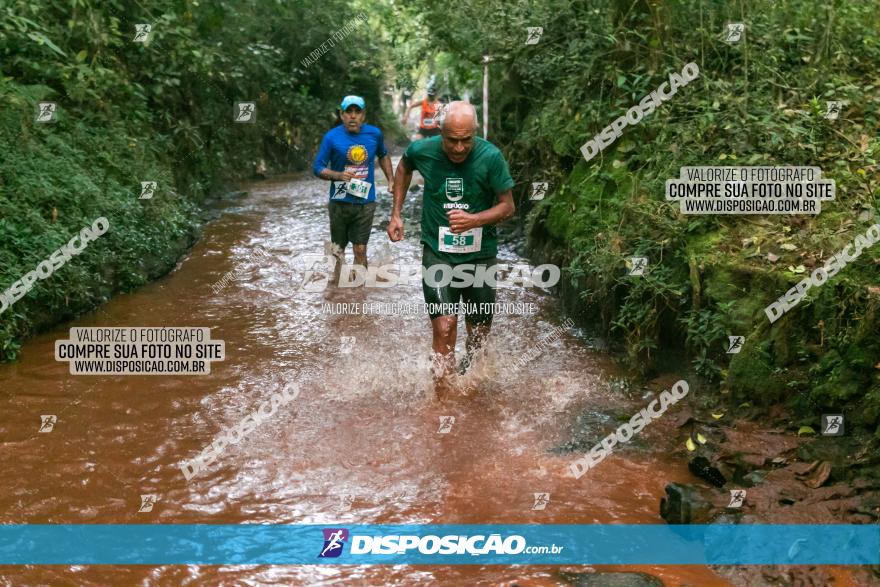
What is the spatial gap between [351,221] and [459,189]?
136 inches

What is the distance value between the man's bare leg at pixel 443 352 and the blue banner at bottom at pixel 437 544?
1.74 m

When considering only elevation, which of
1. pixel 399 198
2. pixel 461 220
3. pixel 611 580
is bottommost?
pixel 611 580

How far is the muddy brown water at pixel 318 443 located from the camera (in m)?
4.48

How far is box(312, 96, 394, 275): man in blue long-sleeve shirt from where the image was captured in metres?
8.61

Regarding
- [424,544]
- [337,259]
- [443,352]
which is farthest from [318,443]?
[337,259]

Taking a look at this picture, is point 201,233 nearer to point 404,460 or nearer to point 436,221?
point 436,221

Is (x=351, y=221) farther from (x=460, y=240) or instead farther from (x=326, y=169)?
(x=460, y=240)

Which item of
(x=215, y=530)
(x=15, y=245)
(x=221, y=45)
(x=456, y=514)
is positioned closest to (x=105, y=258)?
(x=15, y=245)

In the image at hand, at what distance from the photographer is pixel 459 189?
577cm

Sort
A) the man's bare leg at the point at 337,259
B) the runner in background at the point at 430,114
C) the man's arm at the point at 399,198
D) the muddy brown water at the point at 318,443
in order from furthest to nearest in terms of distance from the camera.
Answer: the runner in background at the point at 430,114 < the man's bare leg at the point at 337,259 < the man's arm at the point at 399,198 < the muddy brown water at the point at 318,443

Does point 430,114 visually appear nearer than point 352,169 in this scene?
No

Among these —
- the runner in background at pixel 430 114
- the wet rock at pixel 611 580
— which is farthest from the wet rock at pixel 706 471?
the runner in background at pixel 430 114

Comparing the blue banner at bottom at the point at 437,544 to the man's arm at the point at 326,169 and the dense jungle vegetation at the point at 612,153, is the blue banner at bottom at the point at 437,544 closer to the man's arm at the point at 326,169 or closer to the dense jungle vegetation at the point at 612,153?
the dense jungle vegetation at the point at 612,153

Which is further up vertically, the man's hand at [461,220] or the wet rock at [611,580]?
the man's hand at [461,220]
